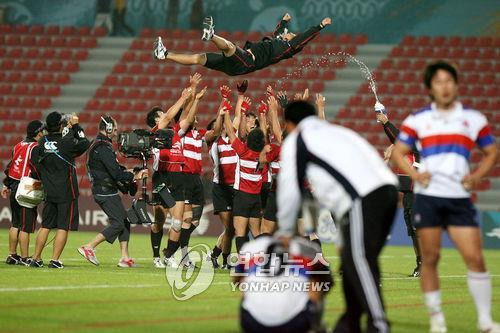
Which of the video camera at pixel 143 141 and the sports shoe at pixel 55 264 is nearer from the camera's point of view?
the sports shoe at pixel 55 264

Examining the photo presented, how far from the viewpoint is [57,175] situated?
14695mm

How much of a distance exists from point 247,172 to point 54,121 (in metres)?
2.83

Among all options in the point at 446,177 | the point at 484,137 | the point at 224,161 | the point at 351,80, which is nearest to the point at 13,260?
the point at 224,161

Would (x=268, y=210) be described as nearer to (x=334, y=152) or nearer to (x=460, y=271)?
(x=460, y=271)

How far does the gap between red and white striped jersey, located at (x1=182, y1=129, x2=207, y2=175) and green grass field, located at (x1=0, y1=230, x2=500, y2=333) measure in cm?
162

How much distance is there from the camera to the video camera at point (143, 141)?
578 inches

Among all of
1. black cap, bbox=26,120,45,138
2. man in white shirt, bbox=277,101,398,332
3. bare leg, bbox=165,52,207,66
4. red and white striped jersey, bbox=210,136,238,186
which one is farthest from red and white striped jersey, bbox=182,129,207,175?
man in white shirt, bbox=277,101,398,332

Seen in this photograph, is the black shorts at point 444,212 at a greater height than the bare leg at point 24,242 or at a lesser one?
greater

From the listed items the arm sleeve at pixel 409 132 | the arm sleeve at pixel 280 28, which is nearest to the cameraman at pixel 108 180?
the arm sleeve at pixel 280 28

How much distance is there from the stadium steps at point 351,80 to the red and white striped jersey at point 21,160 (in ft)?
54.1

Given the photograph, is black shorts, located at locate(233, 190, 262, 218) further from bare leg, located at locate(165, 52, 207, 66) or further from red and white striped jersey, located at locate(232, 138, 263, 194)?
bare leg, located at locate(165, 52, 207, 66)

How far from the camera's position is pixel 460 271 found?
16609 millimetres

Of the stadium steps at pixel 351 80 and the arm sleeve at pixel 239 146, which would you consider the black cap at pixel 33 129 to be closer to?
the arm sleeve at pixel 239 146

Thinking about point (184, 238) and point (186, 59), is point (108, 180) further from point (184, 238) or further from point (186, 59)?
point (186, 59)
